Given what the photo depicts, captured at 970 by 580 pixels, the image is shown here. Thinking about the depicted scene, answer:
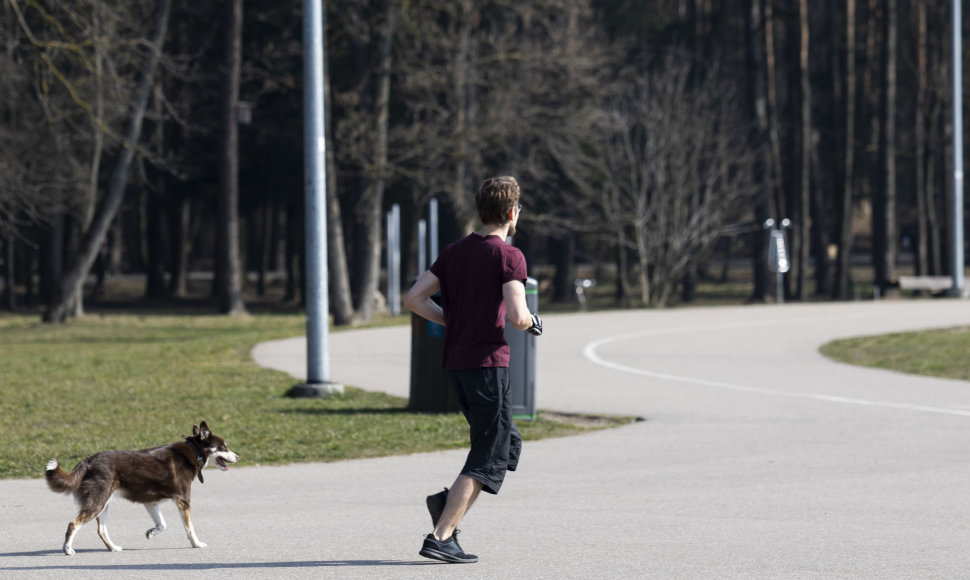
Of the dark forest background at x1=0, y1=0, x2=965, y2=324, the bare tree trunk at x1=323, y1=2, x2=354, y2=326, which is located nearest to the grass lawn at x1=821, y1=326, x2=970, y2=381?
the dark forest background at x1=0, y1=0, x2=965, y2=324

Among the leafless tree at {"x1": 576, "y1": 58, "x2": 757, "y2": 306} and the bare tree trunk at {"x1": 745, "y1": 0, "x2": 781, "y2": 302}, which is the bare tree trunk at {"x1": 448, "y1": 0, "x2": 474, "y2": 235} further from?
the bare tree trunk at {"x1": 745, "y1": 0, "x2": 781, "y2": 302}

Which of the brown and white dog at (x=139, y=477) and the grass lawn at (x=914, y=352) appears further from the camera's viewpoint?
the grass lawn at (x=914, y=352)

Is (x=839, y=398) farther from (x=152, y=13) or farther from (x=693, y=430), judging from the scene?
(x=152, y=13)

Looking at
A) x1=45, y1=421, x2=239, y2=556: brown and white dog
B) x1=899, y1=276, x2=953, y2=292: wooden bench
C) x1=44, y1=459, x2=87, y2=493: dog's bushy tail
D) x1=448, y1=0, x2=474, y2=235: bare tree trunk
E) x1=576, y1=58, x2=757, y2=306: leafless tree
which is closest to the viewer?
x1=44, y1=459, x2=87, y2=493: dog's bushy tail

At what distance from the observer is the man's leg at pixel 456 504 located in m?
6.45

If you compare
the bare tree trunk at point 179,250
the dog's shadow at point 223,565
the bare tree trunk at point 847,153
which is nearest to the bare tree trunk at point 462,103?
the bare tree trunk at point 847,153

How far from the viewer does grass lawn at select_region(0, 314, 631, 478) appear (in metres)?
10.6

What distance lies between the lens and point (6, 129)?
107ft

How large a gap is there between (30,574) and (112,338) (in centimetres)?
2261

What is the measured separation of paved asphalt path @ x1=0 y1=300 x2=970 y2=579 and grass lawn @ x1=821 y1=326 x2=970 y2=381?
187cm

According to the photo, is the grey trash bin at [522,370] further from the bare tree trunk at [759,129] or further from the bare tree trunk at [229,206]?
the bare tree trunk at [759,129]

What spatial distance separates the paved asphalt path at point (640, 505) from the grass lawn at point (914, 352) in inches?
73.7

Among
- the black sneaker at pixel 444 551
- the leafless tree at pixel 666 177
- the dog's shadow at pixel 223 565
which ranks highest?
the leafless tree at pixel 666 177

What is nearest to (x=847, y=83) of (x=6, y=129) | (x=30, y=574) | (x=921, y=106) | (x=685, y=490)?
(x=921, y=106)
